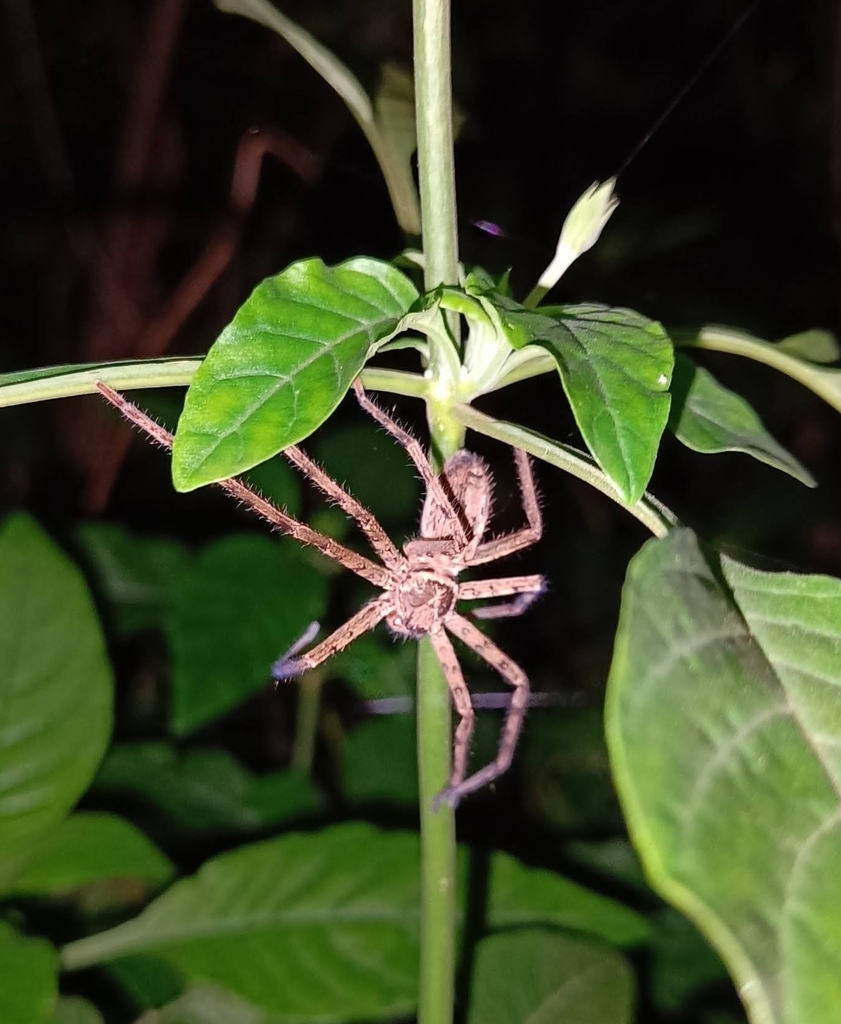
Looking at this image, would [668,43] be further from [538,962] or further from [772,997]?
[772,997]

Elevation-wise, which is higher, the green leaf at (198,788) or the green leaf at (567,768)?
the green leaf at (567,768)

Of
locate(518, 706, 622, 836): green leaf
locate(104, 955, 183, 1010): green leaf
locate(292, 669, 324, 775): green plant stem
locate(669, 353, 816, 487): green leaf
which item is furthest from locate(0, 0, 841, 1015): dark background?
locate(669, 353, 816, 487): green leaf

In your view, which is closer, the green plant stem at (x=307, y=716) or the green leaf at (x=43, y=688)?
the green leaf at (x=43, y=688)

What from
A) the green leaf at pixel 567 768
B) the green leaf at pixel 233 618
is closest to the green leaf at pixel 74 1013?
the green leaf at pixel 233 618

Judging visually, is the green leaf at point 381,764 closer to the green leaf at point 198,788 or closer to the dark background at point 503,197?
the green leaf at point 198,788

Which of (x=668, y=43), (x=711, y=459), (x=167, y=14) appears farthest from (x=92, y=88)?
(x=711, y=459)

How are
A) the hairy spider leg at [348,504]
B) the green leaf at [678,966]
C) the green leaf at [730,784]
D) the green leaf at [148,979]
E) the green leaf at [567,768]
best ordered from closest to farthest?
the green leaf at [730,784] < the hairy spider leg at [348,504] < the green leaf at [148,979] < the green leaf at [678,966] < the green leaf at [567,768]

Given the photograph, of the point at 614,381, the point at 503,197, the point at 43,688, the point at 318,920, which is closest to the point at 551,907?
the point at 318,920

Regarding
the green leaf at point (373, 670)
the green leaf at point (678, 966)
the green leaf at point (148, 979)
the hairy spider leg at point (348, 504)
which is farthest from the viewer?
the green leaf at point (373, 670)

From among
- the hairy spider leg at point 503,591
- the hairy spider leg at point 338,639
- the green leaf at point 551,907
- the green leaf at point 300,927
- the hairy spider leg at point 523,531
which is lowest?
the green leaf at point 300,927
